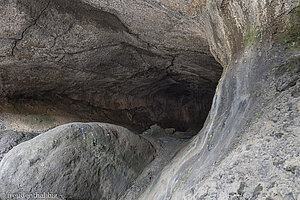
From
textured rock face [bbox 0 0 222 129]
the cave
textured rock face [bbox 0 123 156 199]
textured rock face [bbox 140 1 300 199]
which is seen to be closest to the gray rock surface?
the cave

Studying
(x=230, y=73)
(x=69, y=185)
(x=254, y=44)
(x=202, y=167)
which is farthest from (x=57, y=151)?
(x=254, y=44)

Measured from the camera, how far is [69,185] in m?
2.13

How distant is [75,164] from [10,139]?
1.21m

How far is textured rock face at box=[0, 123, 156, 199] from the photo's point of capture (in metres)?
2.06

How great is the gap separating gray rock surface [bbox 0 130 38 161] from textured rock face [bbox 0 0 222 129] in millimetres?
859

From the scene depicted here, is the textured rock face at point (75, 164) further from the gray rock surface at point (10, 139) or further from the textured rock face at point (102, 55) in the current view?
the textured rock face at point (102, 55)

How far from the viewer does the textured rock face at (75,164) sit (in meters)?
2.06

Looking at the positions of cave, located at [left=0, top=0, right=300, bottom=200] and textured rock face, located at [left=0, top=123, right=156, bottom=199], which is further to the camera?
textured rock face, located at [left=0, top=123, right=156, bottom=199]

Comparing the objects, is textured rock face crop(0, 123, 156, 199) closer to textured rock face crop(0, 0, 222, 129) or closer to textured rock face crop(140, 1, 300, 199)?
textured rock face crop(140, 1, 300, 199)

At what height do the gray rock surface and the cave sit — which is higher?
the cave

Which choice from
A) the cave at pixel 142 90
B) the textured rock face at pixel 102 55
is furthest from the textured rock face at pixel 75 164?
the textured rock face at pixel 102 55

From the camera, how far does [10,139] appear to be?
2.93 metres

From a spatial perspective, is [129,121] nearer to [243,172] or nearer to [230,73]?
[230,73]

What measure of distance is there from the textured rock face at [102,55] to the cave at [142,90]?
2 centimetres
